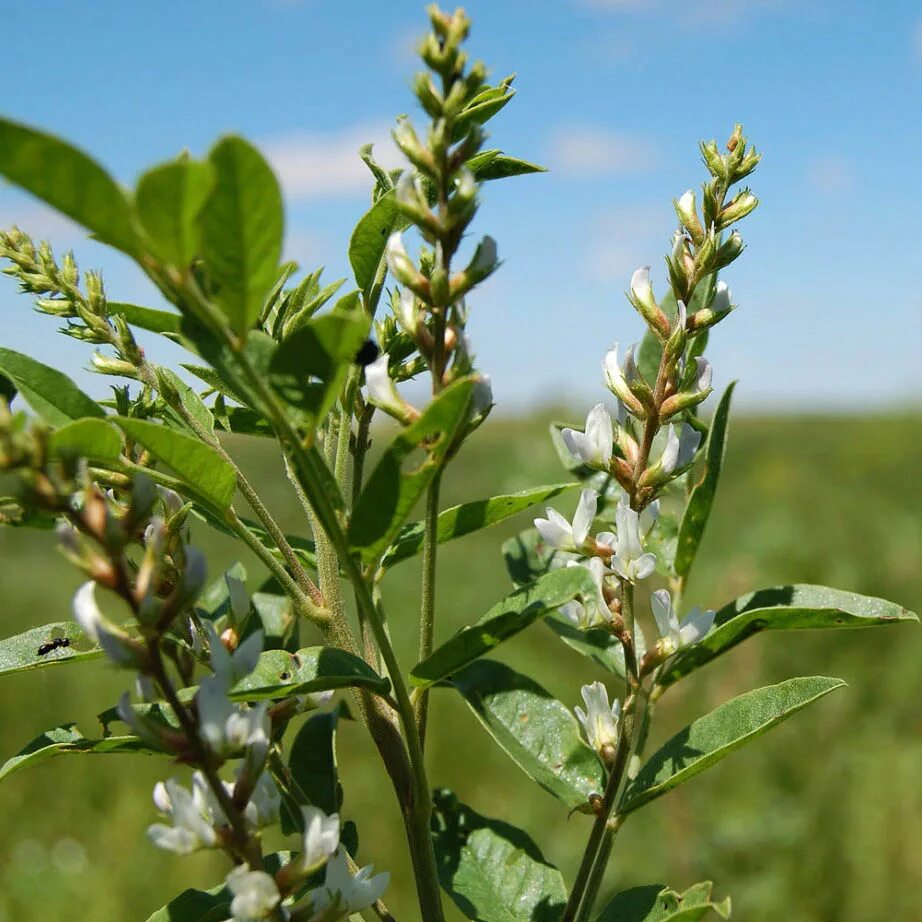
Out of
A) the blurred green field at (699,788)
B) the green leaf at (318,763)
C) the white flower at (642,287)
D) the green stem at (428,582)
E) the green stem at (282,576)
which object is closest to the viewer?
the green stem at (428,582)

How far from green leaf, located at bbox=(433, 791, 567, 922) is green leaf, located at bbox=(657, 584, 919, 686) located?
0.30 metres

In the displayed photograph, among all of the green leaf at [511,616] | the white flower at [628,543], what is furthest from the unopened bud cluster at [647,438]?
the green leaf at [511,616]

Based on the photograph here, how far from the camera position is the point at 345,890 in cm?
87

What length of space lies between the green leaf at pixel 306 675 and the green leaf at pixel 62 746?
0.42ft

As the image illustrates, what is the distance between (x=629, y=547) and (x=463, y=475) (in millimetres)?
15347

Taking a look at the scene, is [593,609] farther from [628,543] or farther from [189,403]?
[189,403]

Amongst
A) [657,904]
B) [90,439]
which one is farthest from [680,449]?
[90,439]

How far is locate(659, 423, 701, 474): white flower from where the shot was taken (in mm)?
1030

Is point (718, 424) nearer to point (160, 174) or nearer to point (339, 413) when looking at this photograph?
point (339, 413)

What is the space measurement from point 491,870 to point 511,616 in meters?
0.49

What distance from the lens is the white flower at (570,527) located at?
108cm

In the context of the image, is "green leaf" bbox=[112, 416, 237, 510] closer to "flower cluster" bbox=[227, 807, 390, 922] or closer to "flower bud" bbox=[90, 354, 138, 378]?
"flower bud" bbox=[90, 354, 138, 378]

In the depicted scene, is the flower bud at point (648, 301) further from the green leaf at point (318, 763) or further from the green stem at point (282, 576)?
the green leaf at point (318, 763)

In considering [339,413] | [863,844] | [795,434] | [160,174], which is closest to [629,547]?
[339,413]
